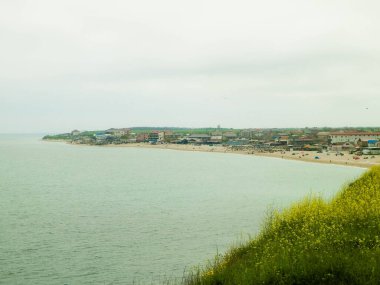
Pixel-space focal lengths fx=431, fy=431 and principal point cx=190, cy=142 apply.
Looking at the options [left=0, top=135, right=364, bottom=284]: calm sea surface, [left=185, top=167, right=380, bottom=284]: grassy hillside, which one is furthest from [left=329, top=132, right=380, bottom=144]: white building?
[left=185, top=167, right=380, bottom=284]: grassy hillside

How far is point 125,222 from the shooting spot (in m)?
38.1

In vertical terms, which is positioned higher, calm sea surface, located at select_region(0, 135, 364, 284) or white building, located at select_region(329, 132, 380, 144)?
white building, located at select_region(329, 132, 380, 144)

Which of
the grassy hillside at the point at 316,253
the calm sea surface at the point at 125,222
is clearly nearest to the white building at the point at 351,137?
the calm sea surface at the point at 125,222

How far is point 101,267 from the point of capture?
25.5m

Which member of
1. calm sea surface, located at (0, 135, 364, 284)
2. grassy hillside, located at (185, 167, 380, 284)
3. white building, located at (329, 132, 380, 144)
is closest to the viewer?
grassy hillside, located at (185, 167, 380, 284)

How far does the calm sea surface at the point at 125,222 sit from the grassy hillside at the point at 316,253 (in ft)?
13.2

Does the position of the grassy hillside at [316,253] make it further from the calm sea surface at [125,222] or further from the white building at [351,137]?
the white building at [351,137]

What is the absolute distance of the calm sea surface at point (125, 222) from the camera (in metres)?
25.3

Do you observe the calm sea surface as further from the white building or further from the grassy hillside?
the white building

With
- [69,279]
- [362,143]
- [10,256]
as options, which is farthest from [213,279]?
[362,143]

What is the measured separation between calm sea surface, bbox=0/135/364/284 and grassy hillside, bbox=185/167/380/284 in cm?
403

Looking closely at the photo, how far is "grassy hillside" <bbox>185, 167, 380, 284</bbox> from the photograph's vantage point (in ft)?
42.5

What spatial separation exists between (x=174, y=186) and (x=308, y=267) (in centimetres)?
5203

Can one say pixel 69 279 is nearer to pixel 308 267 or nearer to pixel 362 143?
pixel 308 267
